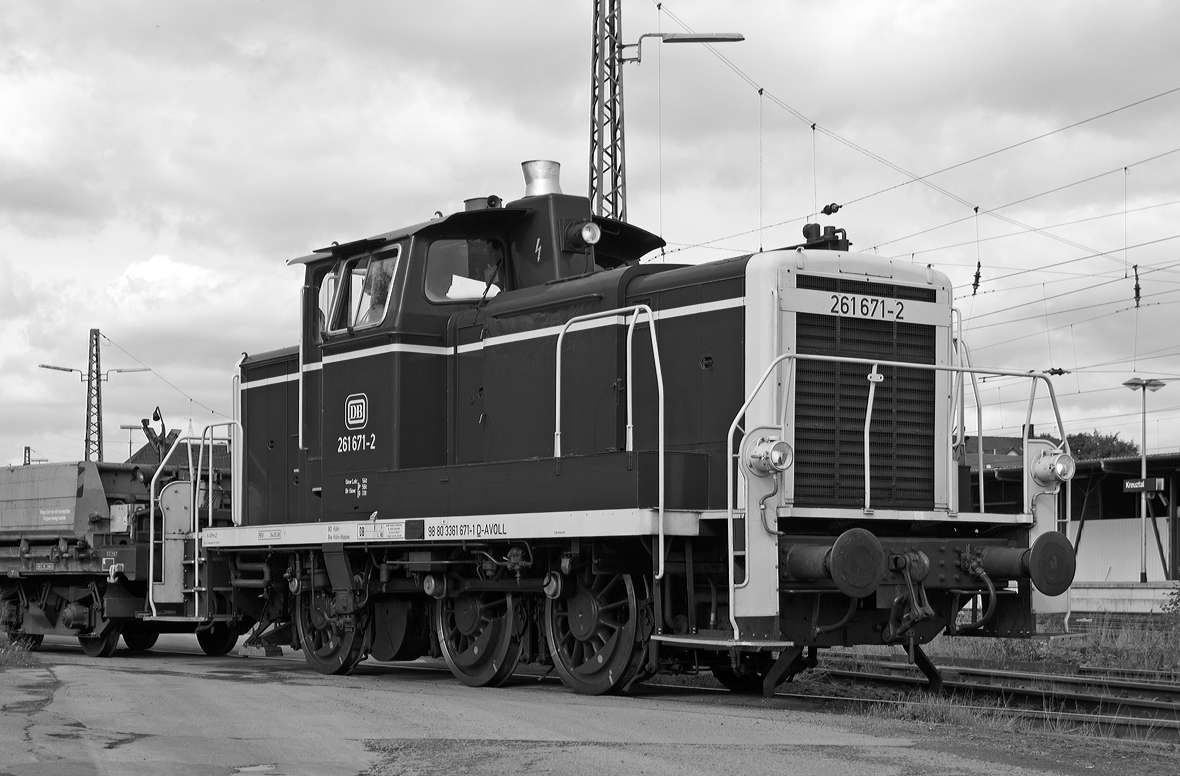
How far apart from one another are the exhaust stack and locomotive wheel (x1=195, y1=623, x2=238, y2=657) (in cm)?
739

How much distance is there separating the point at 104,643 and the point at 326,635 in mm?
4762

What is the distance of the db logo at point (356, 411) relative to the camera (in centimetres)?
1181

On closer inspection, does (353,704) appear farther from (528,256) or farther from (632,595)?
(528,256)

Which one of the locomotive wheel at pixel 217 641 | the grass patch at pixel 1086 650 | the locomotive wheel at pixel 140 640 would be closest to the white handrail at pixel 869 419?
the grass patch at pixel 1086 650

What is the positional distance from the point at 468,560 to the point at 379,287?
A: 8.51 feet

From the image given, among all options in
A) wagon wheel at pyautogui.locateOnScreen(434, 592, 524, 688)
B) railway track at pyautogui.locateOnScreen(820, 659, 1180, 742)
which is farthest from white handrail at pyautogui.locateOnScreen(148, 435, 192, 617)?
railway track at pyautogui.locateOnScreen(820, 659, 1180, 742)

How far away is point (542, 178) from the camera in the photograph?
39.7ft

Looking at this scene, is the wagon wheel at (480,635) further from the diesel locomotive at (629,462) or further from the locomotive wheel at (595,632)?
the locomotive wheel at (595,632)

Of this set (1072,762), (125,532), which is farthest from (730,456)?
(125,532)

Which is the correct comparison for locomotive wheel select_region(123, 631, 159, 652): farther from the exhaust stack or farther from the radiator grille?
the radiator grille

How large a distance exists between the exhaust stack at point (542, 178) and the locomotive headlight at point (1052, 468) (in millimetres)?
4764

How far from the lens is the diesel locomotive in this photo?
925 cm

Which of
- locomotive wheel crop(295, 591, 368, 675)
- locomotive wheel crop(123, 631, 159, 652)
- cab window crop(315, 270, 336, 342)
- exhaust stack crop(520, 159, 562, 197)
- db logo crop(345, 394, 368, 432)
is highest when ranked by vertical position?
exhaust stack crop(520, 159, 562, 197)

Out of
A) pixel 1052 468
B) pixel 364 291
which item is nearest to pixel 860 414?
pixel 1052 468
